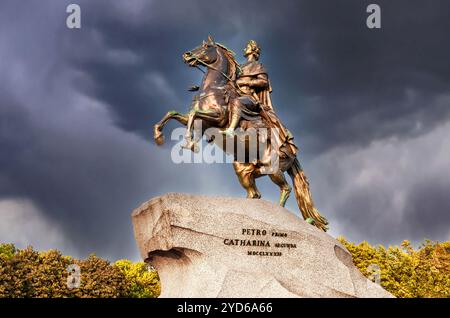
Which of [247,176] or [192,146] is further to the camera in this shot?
[247,176]

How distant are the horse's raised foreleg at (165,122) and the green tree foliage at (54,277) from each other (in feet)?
58.9

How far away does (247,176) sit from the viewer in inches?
568

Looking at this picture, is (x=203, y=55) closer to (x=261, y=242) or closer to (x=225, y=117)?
(x=225, y=117)

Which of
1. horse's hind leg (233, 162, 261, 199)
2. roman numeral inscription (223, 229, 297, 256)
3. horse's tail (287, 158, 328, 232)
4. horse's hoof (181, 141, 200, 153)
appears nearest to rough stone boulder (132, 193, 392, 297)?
roman numeral inscription (223, 229, 297, 256)

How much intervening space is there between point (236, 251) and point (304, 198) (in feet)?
15.7

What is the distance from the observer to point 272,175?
14609mm

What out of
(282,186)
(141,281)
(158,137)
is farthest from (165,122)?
(141,281)

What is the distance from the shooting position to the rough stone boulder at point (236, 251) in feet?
34.6

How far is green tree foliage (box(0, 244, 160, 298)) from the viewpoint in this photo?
92.2ft

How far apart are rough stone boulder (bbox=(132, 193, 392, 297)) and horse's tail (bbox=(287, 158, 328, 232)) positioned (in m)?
3.01

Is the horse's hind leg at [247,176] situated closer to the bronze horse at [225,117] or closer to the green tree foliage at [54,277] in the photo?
the bronze horse at [225,117]

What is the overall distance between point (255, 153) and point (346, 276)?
415 cm

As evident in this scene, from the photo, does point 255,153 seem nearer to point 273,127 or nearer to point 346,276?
point 273,127
